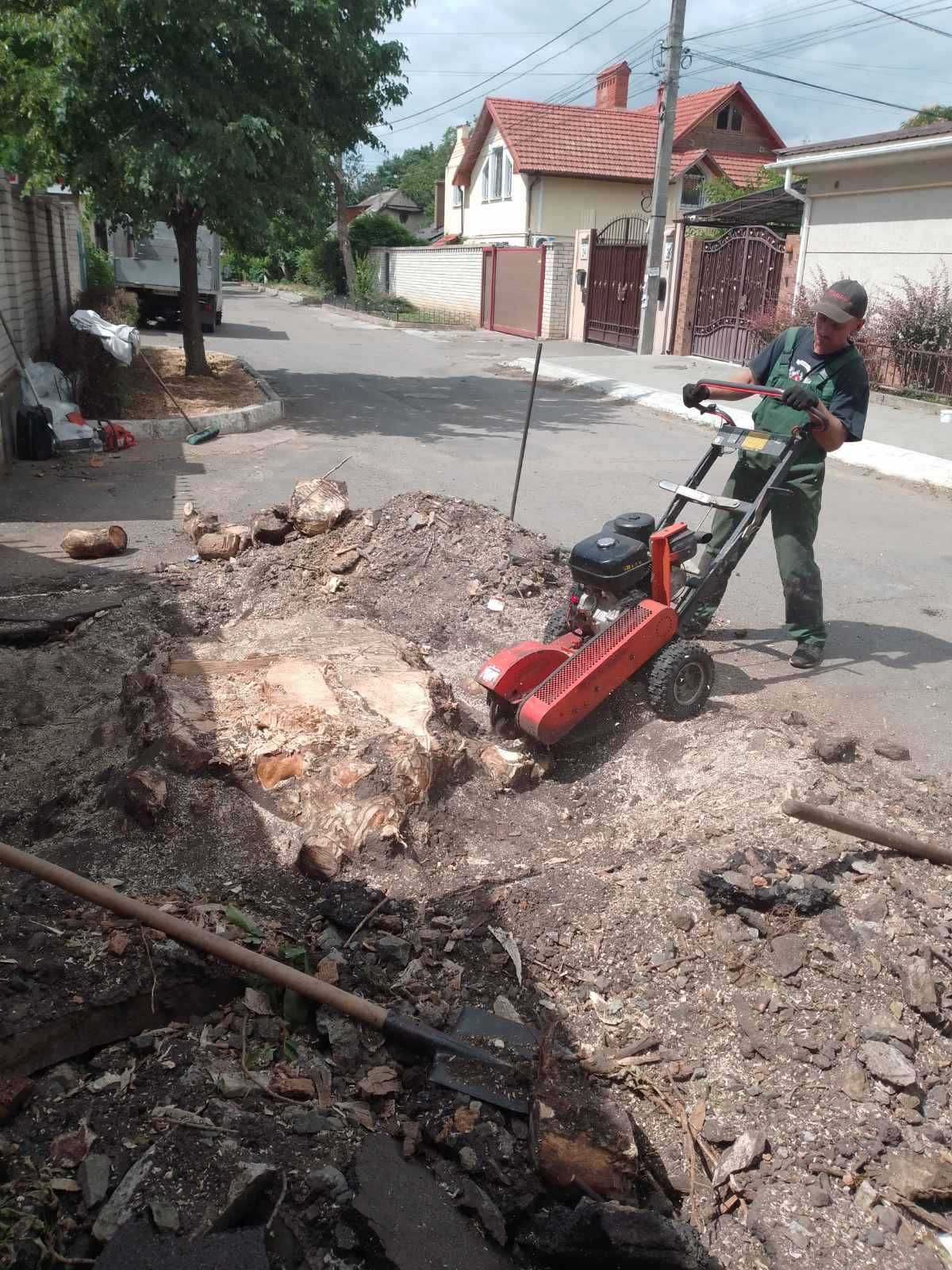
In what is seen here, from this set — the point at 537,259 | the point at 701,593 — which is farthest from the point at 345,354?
the point at 701,593

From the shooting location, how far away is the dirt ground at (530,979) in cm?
233

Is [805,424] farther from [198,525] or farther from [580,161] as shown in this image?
[580,161]

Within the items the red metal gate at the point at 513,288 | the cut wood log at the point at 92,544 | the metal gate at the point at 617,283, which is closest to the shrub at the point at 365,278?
the red metal gate at the point at 513,288

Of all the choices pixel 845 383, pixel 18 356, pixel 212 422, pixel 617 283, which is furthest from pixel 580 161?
pixel 845 383

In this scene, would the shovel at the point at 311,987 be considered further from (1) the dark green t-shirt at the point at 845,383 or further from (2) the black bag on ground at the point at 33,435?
(2) the black bag on ground at the point at 33,435

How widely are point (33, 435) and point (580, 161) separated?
27610mm

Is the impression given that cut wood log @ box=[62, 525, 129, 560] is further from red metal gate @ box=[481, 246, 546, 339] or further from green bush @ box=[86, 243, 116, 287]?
red metal gate @ box=[481, 246, 546, 339]

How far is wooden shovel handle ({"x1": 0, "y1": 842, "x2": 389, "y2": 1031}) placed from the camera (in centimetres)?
271

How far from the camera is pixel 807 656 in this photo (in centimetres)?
561

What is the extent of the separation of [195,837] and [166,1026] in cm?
101

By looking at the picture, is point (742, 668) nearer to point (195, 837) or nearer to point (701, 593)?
point (701, 593)

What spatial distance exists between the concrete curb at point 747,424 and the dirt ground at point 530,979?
495cm

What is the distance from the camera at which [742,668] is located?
5664mm

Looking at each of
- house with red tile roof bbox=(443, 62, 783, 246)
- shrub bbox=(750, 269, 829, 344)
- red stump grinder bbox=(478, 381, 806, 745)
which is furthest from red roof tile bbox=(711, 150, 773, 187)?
red stump grinder bbox=(478, 381, 806, 745)
